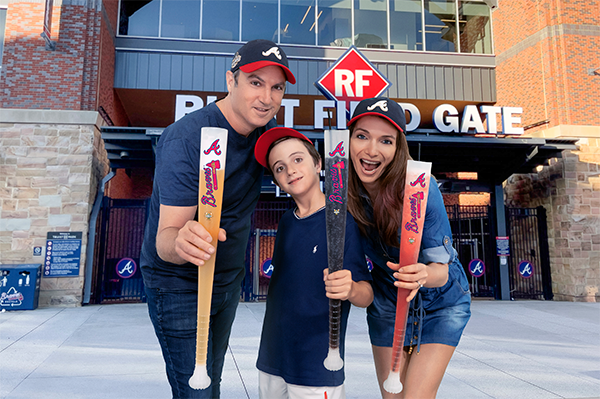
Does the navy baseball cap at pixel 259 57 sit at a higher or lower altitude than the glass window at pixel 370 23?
lower

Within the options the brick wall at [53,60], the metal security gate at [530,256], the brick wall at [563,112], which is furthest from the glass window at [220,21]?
the metal security gate at [530,256]

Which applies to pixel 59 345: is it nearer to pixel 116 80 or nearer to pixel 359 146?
pixel 359 146

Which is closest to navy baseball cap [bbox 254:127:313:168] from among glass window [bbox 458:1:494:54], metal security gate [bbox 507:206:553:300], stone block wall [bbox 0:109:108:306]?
stone block wall [bbox 0:109:108:306]

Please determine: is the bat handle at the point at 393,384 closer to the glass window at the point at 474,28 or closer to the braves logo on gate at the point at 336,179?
the braves logo on gate at the point at 336,179

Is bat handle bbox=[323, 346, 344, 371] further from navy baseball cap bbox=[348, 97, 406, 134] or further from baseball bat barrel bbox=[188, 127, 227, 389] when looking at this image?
navy baseball cap bbox=[348, 97, 406, 134]

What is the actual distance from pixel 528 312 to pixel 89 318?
9.17m

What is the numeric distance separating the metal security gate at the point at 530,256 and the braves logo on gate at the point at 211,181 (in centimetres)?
1149

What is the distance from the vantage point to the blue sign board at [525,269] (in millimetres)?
10836

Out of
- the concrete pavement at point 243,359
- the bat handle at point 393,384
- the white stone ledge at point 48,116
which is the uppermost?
the white stone ledge at point 48,116

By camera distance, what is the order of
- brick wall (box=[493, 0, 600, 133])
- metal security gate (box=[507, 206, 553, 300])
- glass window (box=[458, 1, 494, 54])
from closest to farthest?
metal security gate (box=[507, 206, 553, 300]) < brick wall (box=[493, 0, 600, 133]) < glass window (box=[458, 1, 494, 54])

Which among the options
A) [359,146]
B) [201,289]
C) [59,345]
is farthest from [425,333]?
[59,345]

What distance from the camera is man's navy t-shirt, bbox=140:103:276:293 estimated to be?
170 centimetres

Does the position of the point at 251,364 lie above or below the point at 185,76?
below

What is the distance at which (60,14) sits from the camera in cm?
978
